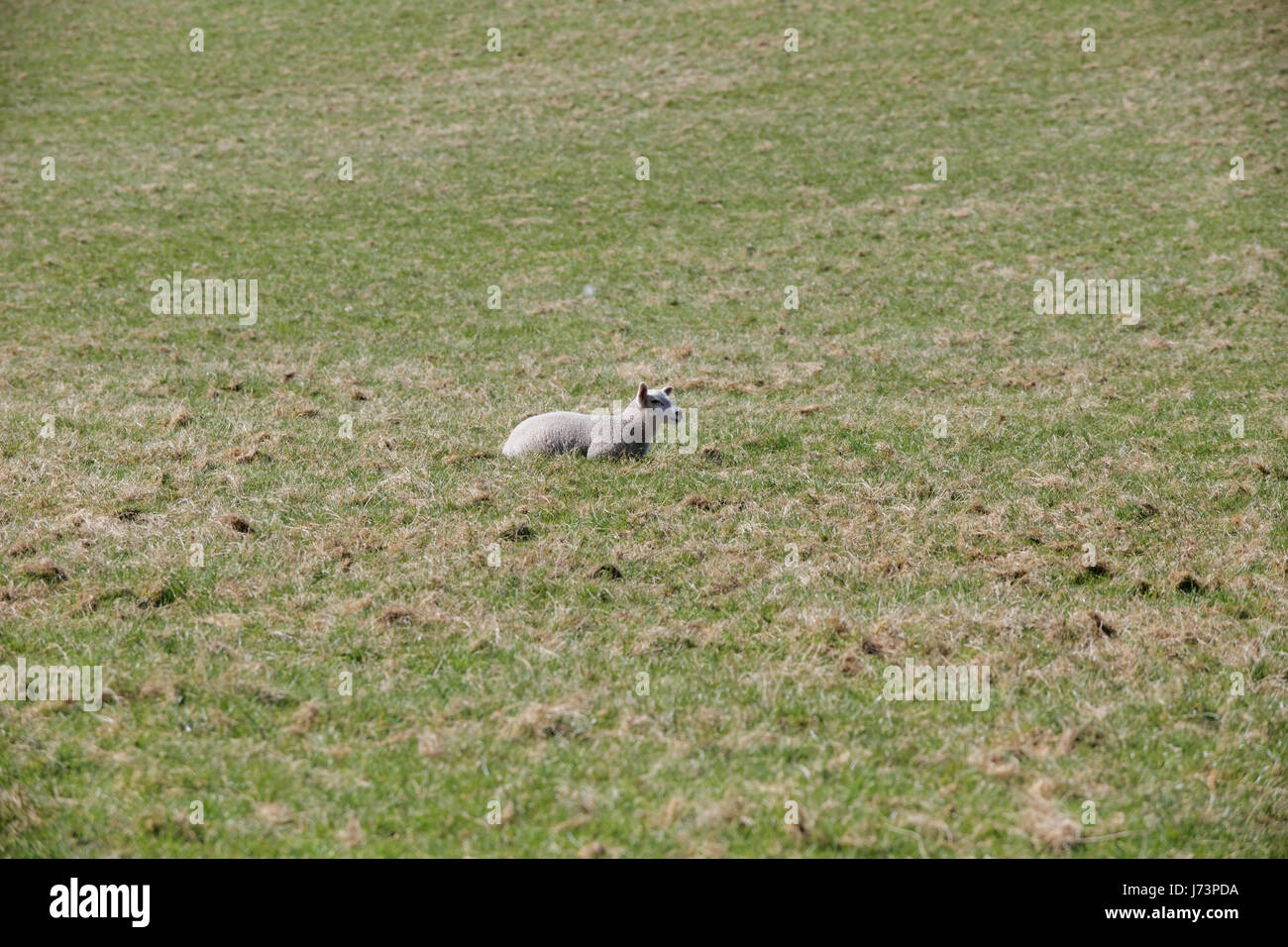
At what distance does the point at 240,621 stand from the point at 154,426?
287 inches

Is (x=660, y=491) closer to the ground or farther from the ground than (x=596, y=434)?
closer to the ground

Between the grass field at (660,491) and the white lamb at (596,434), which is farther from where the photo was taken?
the white lamb at (596,434)

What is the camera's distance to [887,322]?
73.8 feet

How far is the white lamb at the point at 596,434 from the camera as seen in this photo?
1326 cm

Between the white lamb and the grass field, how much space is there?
49cm

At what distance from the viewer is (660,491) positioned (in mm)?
12133

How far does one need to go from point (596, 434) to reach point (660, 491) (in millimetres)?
1650

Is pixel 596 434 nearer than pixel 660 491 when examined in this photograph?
No

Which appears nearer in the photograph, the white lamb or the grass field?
the grass field

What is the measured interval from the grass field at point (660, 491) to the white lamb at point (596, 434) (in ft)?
1.62

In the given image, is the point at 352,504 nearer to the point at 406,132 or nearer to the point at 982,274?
the point at 982,274

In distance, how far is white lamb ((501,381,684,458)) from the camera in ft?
43.5
